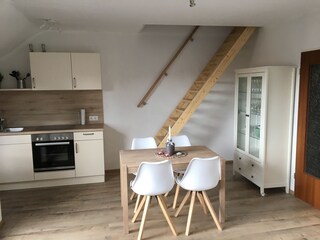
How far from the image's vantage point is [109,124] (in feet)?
15.8

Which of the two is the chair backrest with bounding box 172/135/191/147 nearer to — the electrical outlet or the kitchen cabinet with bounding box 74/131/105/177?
the kitchen cabinet with bounding box 74/131/105/177

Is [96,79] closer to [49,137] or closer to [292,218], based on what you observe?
[49,137]

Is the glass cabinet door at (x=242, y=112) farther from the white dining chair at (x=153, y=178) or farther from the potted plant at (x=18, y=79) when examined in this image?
the potted plant at (x=18, y=79)

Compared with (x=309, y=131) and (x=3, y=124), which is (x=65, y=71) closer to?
(x=3, y=124)

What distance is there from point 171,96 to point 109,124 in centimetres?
125

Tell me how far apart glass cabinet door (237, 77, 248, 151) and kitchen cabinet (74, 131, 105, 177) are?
228 centimetres

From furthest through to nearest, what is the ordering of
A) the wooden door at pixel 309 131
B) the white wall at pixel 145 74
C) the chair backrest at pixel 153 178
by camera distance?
1. the white wall at pixel 145 74
2. the wooden door at pixel 309 131
3. the chair backrest at pixel 153 178

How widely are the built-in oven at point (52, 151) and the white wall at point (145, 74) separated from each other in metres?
0.80

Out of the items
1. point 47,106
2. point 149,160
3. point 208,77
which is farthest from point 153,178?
point 47,106

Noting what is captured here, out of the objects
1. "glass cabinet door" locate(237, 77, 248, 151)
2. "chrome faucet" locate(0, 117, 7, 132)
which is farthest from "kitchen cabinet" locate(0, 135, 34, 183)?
"glass cabinet door" locate(237, 77, 248, 151)

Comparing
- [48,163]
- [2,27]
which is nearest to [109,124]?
[48,163]

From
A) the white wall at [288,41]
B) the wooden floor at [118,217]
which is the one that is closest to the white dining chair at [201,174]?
the wooden floor at [118,217]

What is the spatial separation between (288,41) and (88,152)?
11.2 feet

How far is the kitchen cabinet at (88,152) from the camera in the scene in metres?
4.20
